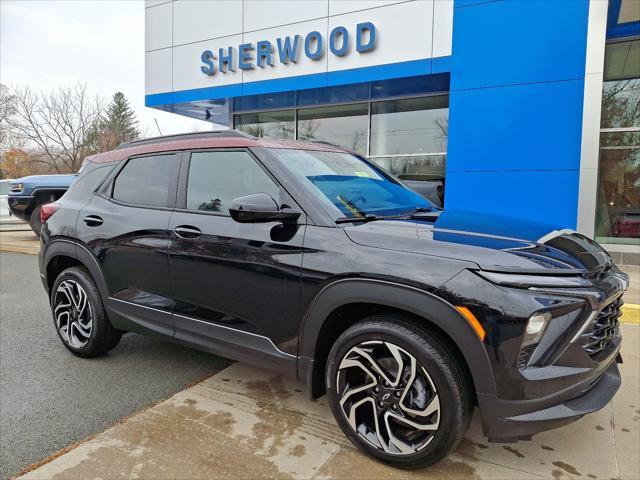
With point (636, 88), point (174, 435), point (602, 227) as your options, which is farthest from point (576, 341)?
point (636, 88)

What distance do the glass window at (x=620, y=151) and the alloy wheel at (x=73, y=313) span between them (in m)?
9.19

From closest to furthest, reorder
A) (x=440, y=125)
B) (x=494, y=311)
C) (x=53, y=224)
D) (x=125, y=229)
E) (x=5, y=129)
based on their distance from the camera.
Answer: (x=494, y=311), (x=125, y=229), (x=53, y=224), (x=440, y=125), (x=5, y=129)

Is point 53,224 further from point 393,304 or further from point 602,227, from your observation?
point 602,227

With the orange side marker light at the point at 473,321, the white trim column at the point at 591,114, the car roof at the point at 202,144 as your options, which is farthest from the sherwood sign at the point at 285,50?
the orange side marker light at the point at 473,321

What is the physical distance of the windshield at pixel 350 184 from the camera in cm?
287

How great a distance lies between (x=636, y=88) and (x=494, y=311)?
969 centimetres

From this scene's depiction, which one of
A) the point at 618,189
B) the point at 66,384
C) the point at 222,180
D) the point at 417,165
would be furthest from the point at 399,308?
the point at 417,165

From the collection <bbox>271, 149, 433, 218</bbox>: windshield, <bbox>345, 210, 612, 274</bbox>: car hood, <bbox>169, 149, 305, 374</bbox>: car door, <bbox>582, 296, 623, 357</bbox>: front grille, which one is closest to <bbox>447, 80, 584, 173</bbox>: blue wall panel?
<bbox>271, 149, 433, 218</bbox>: windshield

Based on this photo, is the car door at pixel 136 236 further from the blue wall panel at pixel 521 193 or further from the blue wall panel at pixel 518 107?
the blue wall panel at pixel 518 107

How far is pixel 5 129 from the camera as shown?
1570 inches

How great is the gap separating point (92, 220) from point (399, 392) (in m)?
2.76

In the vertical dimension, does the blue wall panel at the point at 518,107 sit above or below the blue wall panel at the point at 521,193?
above

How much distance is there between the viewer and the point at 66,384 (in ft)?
11.4

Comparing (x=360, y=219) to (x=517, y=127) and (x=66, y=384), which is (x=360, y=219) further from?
(x=517, y=127)
